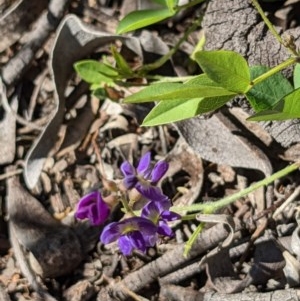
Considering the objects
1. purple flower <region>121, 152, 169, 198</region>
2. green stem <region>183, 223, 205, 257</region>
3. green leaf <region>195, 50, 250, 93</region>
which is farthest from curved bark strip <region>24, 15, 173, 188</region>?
green leaf <region>195, 50, 250, 93</region>

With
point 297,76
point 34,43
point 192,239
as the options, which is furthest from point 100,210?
point 34,43

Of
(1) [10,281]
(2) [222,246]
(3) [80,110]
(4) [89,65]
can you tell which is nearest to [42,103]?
(3) [80,110]

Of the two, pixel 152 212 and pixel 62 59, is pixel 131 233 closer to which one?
pixel 152 212

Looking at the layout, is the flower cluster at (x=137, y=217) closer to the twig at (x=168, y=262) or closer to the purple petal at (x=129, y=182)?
the purple petal at (x=129, y=182)

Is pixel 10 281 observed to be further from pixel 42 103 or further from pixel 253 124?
pixel 253 124

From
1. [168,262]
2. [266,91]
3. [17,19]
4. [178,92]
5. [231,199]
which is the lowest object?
[168,262]

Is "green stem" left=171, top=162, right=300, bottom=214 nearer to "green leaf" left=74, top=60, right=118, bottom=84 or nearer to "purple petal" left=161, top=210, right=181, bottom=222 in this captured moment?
"purple petal" left=161, top=210, right=181, bottom=222

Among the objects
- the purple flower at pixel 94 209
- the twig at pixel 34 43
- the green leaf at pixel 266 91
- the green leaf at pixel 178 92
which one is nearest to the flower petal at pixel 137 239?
the purple flower at pixel 94 209
